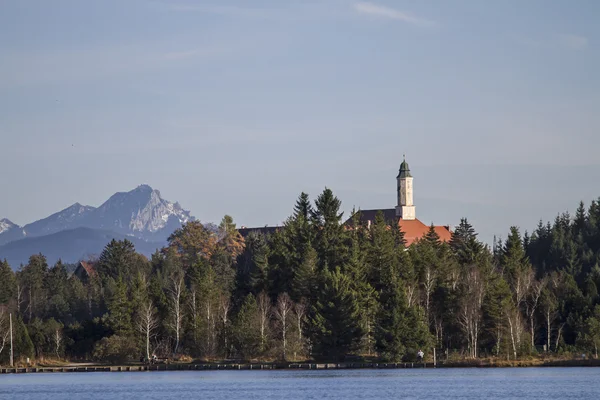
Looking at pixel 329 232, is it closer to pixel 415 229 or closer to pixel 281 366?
pixel 281 366

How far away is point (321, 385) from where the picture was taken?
74188 millimetres

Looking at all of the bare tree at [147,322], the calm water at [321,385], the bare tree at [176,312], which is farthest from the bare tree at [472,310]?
the bare tree at [147,322]

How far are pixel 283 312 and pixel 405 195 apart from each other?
104 metres

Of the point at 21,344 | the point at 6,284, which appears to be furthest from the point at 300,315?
the point at 6,284

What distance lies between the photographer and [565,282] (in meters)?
101

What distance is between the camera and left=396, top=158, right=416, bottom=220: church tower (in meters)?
192

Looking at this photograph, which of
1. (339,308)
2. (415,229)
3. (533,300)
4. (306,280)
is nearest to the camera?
(339,308)

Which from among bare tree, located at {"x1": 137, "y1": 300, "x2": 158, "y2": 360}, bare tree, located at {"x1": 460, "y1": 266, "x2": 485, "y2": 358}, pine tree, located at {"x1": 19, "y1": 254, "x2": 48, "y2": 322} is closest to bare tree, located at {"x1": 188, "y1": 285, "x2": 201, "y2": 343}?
bare tree, located at {"x1": 137, "y1": 300, "x2": 158, "y2": 360}

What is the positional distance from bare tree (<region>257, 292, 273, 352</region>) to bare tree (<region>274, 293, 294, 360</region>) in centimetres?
84

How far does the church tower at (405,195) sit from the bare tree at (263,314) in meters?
91.9

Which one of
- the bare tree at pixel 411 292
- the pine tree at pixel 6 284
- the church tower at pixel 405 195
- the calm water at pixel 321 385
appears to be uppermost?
the church tower at pixel 405 195

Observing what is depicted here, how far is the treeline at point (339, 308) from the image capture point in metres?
90.2

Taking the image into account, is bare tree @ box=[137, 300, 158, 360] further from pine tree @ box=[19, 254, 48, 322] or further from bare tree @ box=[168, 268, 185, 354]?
pine tree @ box=[19, 254, 48, 322]

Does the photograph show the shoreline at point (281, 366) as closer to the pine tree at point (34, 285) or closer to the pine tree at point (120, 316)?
the pine tree at point (120, 316)
